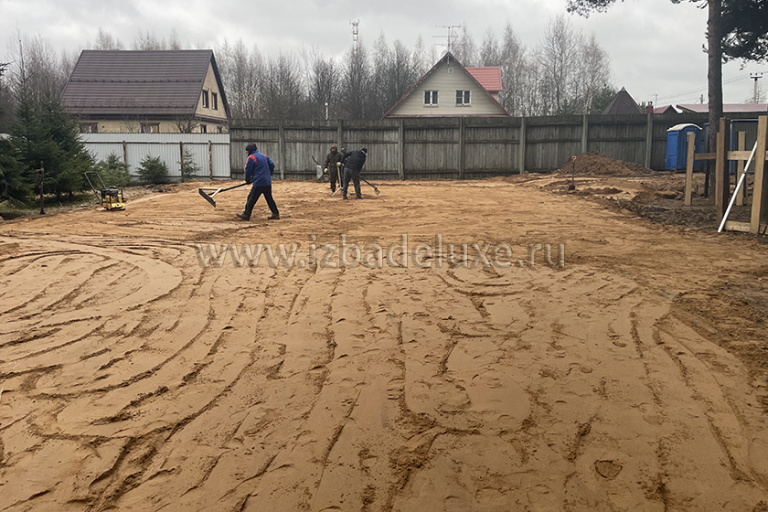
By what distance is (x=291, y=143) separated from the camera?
2303 centimetres

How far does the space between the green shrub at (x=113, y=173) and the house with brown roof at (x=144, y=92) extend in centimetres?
974

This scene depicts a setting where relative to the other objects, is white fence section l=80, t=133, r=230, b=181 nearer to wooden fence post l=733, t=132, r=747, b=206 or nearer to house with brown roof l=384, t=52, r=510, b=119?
wooden fence post l=733, t=132, r=747, b=206

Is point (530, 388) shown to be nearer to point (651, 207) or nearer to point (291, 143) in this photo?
point (651, 207)

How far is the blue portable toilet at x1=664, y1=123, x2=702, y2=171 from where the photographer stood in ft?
68.1

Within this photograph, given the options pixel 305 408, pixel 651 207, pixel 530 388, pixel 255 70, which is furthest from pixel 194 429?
pixel 255 70

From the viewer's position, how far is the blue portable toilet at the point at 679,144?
20.8 meters

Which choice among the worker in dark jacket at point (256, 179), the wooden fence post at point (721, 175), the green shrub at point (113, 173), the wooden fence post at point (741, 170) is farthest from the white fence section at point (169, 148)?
the wooden fence post at point (721, 175)

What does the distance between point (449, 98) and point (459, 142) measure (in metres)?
19.8

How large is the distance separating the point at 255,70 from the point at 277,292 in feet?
178

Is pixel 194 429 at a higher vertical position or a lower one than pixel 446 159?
lower

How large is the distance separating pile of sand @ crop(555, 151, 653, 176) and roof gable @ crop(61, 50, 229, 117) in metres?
22.2

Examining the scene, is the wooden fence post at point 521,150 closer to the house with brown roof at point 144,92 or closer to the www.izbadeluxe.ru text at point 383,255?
the www.izbadeluxe.ru text at point 383,255

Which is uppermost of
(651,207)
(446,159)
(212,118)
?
(212,118)

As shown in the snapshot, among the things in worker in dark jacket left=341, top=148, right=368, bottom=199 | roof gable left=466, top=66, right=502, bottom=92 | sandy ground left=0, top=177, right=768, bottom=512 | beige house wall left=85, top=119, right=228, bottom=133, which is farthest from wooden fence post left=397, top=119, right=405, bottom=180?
roof gable left=466, top=66, right=502, bottom=92
